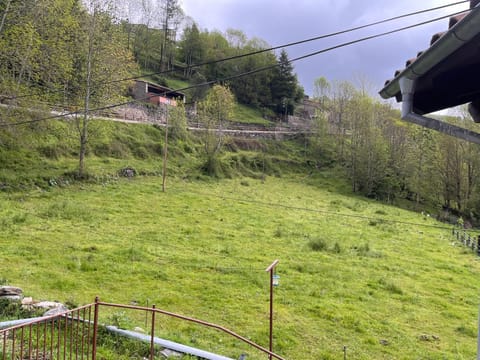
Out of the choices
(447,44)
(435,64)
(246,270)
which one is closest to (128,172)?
(246,270)

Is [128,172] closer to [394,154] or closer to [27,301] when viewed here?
[27,301]

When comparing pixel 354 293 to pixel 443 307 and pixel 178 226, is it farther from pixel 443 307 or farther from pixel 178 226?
pixel 178 226

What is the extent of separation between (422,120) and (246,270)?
8.18 m

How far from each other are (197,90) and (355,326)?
1601 inches

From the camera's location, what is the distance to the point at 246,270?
10.5 m

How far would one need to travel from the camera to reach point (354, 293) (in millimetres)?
9672

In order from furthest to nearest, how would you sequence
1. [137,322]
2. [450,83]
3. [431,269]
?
[431,269] < [137,322] < [450,83]

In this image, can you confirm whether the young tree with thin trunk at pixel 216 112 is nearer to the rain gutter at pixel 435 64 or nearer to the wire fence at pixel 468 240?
the wire fence at pixel 468 240

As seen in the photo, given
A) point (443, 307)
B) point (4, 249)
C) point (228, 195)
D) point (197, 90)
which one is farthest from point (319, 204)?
point (197, 90)

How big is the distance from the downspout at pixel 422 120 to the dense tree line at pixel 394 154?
2446 cm

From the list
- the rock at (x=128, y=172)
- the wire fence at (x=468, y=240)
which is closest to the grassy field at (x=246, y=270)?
the wire fence at (x=468, y=240)

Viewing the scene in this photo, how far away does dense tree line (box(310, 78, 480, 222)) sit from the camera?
94.4 feet

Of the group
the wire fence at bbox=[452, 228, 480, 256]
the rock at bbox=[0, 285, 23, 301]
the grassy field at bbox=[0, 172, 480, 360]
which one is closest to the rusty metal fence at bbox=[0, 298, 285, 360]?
the grassy field at bbox=[0, 172, 480, 360]

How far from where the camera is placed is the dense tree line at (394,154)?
28.8m
